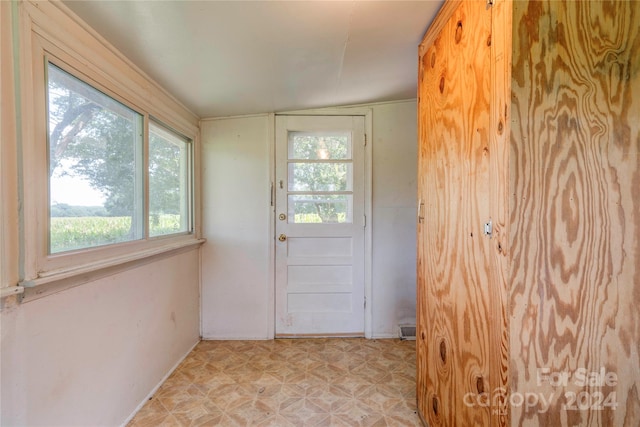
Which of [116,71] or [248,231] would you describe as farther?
[248,231]

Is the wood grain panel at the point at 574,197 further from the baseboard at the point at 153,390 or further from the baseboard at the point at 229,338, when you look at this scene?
the baseboard at the point at 229,338

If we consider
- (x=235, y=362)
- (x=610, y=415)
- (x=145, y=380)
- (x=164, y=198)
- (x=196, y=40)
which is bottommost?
(x=235, y=362)

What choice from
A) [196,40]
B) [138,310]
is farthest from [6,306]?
[196,40]

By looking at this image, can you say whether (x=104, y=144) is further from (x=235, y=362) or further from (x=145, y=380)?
(x=235, y=362)

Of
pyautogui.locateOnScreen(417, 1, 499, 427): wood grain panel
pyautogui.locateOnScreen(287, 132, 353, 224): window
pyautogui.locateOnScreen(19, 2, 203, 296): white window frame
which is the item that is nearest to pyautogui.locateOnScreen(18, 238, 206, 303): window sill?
pyautogui.locateOnScreen(19, 2, 203, 296): white window frame

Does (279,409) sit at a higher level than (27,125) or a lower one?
lower

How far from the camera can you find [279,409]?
157 centimetres

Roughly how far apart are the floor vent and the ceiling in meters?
2.00

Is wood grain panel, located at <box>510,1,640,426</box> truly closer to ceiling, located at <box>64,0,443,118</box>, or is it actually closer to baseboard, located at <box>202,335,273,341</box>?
ceiling, located at <box>64,0,443,118</box>

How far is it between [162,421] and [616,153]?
2.24 meters

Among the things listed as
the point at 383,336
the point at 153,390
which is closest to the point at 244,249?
the point at 153,390

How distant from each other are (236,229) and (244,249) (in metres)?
0.19

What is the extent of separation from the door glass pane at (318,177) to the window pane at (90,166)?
3.87ft

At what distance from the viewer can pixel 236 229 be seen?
8.01 feet
